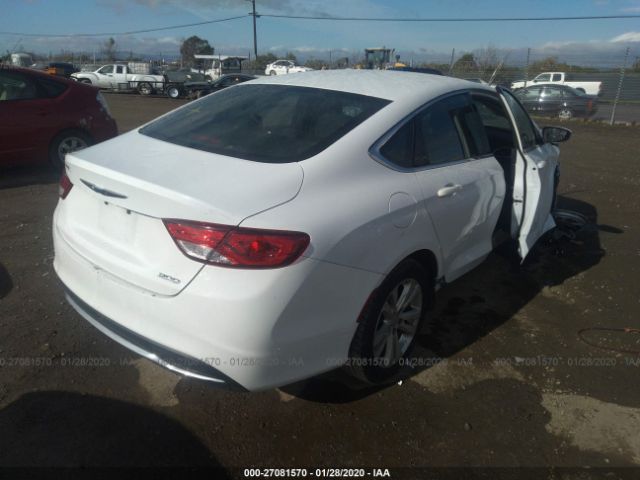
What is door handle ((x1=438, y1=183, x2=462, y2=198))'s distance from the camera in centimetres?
291

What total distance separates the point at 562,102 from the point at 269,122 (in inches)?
729

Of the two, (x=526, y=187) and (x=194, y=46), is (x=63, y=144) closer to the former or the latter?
(x=526, y=187)

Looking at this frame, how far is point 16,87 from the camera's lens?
6.48 meters

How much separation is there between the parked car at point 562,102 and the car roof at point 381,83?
55.6 feet

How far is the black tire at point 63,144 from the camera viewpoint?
22.2 feet

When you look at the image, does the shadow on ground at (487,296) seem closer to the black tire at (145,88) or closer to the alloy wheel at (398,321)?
the alloy wheel at (398,321)

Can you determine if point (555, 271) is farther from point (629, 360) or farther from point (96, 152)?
point (96, 152)

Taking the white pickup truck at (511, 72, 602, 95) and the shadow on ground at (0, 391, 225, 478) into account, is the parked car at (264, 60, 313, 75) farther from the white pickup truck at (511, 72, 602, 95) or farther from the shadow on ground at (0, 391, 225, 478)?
the shadow on ground at (0, 391, 225, 478)

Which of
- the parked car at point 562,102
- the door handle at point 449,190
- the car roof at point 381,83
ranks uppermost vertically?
the car roof at point 381,83

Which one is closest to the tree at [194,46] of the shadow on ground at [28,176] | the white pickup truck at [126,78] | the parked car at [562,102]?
the white pickup truck at [126,78]

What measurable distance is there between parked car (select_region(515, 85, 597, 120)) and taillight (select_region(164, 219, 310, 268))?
1900 cm

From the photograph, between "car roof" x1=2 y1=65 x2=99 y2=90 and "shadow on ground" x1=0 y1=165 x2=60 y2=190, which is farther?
"shadow on ground" x1=0 y1=165 x2=60 y2=190

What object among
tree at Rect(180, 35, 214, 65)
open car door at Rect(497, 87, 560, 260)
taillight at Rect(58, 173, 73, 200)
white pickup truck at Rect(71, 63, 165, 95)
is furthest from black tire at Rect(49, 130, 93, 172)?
tree at Rect(180, 35, 214, 65)

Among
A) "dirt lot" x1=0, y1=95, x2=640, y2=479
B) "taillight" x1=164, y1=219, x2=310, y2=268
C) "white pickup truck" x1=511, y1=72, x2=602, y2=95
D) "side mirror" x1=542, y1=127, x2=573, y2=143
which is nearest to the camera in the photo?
"taillight" x1=164, y1=219, x2=310, y2=268
